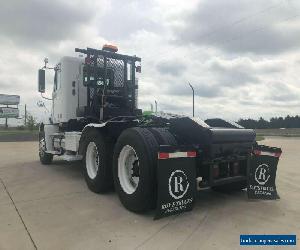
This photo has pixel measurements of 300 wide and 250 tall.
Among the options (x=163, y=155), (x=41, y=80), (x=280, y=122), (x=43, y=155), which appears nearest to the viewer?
(x=163, y=155)

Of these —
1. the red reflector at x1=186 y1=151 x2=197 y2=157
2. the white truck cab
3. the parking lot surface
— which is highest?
the white truck cab

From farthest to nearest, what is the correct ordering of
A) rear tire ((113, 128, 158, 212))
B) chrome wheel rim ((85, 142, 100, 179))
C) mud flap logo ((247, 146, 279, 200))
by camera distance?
1. chrome wheel rim ((85, 142, 100, 179))
2. mud flap logo ((247, 146, 279, 200))
3. rear tire ((113, 128, 158, 212))

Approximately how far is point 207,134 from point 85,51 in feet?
13.7

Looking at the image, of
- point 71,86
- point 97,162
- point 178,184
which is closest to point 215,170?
point 178,184

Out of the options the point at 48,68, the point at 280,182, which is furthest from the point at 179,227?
the point at 48,68

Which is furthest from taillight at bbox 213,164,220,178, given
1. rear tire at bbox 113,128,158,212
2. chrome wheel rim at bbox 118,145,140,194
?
chrome wheel rim at bbox 118,145,140,194

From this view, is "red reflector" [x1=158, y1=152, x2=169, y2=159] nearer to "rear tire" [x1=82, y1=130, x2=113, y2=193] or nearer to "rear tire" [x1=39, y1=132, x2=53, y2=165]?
"rear tire" [x1=82, y1=130, x2=113, y2=193]

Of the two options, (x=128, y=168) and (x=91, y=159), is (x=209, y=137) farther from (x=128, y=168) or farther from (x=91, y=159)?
(x=91, y=159)

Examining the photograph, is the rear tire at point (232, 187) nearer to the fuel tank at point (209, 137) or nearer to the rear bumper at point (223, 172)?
the rear bumper at point (223, 172)

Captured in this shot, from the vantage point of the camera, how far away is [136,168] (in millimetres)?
5566

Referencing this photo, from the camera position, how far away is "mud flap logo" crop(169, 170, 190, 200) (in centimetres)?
467

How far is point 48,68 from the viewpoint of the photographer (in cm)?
977

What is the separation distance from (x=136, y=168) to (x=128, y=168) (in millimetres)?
181

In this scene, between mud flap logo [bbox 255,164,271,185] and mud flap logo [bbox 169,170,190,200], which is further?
mud flap logo [bbox 255,164,271,185]
